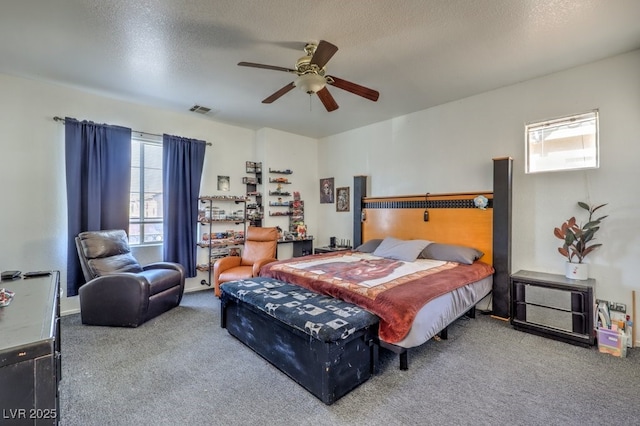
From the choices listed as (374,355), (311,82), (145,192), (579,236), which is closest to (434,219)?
(579,236)

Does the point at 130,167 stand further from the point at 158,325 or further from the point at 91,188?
the point at 158,325

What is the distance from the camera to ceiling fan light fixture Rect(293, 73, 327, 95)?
91.9 inches

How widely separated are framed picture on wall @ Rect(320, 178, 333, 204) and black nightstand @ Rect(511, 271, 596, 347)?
3.37m

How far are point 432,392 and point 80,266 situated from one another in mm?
4086

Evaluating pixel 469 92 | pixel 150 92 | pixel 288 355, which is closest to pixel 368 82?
pixel 469 92

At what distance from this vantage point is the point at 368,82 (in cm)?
333

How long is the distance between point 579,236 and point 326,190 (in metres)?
3.87

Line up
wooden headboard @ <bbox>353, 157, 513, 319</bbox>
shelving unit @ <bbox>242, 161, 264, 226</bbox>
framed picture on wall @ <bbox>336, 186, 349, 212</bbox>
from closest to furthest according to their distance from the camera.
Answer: wooden headboard @ <bbox>353, 157, 513, 319</bbox> < shelving unit @ <bbox>242, 161, 264, 226</bbox> < framed picture on wall @ <bbox>336, 186, 349, 212</bbox>

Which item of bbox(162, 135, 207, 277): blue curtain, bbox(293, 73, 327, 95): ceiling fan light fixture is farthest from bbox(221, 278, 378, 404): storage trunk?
bbox(162, 135, 207, 277): blue curtain

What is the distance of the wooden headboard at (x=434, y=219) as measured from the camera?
11.9 feet

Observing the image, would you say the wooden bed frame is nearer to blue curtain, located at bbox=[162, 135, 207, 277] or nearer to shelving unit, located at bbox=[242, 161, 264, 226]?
shelving unit, located at bbox=[242, 161, 264, 226]

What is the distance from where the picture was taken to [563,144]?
3184 mm

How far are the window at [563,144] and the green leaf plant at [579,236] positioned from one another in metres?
0.51

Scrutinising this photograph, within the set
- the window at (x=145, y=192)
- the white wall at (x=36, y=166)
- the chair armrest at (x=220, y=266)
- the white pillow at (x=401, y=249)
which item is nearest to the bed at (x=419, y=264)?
the white pillow at (x=401, y=249)
